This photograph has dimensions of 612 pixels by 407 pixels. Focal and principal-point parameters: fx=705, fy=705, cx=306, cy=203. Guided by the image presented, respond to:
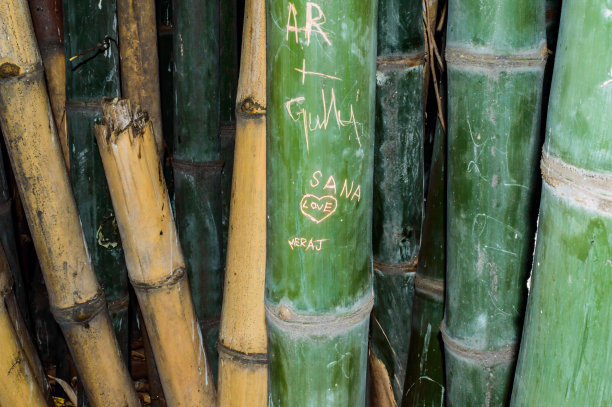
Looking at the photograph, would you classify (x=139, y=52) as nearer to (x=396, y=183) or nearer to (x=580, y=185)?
(x=396, y=183)

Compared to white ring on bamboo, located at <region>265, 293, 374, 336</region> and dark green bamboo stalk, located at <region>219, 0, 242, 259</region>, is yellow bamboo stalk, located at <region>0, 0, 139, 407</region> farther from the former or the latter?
dark green bamboo stalk, located at <region>219, 0, 242, 259</region>

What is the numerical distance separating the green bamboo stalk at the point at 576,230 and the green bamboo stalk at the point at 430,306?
48 centimetres

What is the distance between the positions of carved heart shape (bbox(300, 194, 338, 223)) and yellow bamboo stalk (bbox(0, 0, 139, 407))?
47cm

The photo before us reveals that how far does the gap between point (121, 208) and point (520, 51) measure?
0.56 metres

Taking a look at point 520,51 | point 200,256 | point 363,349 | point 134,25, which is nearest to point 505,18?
point 520,51

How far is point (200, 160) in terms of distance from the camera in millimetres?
1572

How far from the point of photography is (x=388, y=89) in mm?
1107

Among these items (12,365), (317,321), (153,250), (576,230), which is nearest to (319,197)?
(317,321)

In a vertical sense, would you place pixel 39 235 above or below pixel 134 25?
below

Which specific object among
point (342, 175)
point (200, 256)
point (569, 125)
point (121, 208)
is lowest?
point (200, 256)

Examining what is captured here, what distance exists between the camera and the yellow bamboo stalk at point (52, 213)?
37.4 inches

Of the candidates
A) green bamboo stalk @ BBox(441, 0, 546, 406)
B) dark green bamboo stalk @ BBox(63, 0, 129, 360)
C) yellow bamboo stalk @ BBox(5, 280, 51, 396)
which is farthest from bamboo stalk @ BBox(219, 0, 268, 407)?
dark green bamboo stalk @ BBox(63, 0, 129, 360)

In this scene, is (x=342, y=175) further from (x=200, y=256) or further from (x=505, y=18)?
(x=200, y=256)

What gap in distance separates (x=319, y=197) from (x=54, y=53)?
1.04m
